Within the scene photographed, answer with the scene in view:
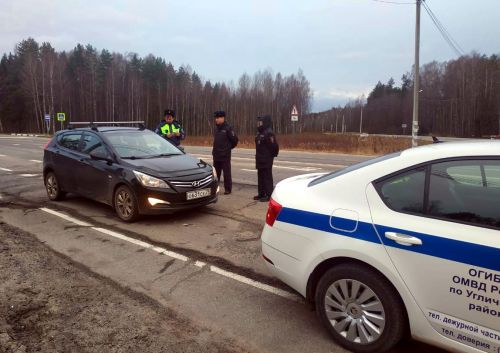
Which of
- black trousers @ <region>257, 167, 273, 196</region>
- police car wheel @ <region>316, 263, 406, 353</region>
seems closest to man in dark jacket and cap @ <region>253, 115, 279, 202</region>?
black trousers @ <region>257, 167, 273, 196</region>

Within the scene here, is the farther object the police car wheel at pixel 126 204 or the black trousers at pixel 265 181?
the black trousers at pixel 265 181

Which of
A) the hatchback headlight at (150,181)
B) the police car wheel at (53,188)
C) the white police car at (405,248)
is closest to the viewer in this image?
the white police car at (405,248)

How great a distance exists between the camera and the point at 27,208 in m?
7.64

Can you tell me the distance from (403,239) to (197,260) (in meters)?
2.84

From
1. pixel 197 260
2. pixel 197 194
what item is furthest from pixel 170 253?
pixel 197 194

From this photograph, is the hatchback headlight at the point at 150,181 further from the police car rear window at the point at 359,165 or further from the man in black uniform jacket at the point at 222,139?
the police car rear window at the point at 359,165

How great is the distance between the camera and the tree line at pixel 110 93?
68.5 m

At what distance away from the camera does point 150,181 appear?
6184mm

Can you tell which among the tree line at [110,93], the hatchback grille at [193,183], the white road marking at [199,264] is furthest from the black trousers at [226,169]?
the tree line at [110,93]

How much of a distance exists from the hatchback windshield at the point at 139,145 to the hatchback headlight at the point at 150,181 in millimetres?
739

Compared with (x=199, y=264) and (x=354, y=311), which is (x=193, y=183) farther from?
(x=354, y=311)

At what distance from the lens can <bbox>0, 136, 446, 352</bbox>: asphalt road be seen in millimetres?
3305

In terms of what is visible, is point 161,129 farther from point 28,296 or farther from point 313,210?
point 313,210

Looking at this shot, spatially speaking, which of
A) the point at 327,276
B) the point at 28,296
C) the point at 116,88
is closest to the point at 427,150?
the point at 327,276
